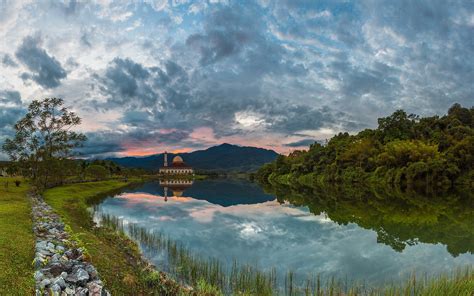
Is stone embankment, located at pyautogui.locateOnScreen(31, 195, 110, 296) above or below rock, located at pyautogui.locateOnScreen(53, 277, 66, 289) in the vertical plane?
below

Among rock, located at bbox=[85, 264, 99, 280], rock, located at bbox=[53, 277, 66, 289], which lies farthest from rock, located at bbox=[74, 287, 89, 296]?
rock, located at bbox=[85, 264, 99, 280]

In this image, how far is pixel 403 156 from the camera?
72625 millimetres

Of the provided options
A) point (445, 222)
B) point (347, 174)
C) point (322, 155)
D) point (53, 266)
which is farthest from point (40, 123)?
point (322, 155)

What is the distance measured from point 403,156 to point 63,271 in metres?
74.2

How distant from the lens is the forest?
63.8 m

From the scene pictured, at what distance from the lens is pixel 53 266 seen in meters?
11.4

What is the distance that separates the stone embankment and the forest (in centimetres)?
6467

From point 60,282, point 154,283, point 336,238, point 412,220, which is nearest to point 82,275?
point 60,282

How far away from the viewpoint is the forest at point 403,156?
63.8 m

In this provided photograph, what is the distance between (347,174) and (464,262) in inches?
2675

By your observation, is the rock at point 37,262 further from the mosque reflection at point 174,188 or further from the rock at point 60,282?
the mosque reflection at point 174,188

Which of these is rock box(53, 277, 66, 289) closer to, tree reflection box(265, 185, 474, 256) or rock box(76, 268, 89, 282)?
rock box(76, 268, 89, 282)

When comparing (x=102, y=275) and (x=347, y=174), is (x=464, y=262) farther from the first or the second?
(x=347, y=174)

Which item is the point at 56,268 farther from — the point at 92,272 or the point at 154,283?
the point at 154,283
